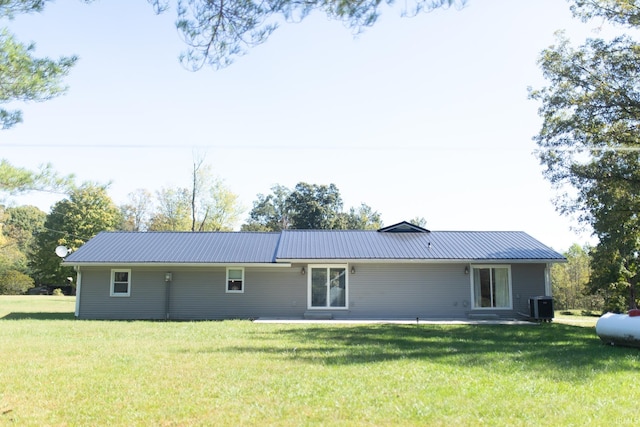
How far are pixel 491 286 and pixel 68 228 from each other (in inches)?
1392

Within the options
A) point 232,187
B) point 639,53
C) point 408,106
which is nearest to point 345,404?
point 408,106

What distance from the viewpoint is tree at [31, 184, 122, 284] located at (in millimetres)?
42562

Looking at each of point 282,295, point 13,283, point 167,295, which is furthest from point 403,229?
point 13,283

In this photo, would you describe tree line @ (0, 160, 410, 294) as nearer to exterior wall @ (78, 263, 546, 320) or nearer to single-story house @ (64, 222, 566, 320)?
single-story house @ (64, 222, 566, 320)

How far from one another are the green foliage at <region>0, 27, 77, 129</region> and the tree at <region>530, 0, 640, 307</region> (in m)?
14.6

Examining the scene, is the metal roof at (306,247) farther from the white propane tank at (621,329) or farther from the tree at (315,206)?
the tree at (315,206)

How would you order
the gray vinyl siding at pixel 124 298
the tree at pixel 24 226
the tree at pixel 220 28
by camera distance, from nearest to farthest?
the tree at pixel 220 28 → the gray vinyl siding at pixel 124 298 → the tree at pixel 24 226

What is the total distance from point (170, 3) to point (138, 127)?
9.15m

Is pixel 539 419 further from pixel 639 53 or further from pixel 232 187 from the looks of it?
pixel 232 187

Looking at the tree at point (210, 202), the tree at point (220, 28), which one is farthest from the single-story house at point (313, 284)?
the tree at point (210, 202)

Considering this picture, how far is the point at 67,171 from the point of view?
6734 mm

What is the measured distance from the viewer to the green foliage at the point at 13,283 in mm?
39656

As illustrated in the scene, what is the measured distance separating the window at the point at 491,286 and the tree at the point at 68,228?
106 feet

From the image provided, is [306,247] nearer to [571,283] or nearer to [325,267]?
[325,267]
